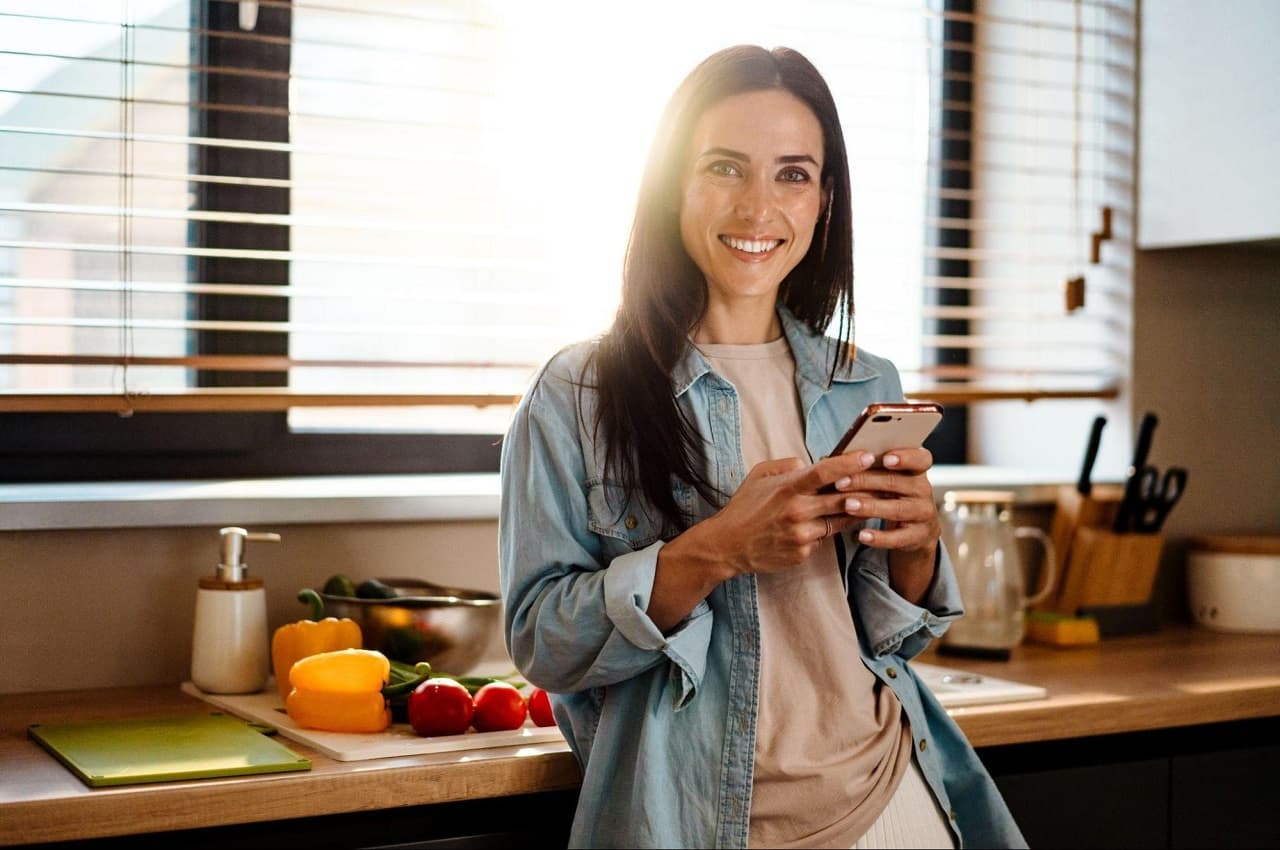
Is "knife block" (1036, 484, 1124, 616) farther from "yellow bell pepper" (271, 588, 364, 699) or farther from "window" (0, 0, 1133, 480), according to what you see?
"yellow bell pepper" (271, 588, 364, 699)

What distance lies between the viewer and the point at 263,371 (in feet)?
6.98

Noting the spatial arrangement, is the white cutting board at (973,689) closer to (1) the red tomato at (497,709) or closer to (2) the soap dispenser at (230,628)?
(1) the red tomato at (497,709)

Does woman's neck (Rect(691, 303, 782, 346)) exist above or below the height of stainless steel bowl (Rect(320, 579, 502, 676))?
above

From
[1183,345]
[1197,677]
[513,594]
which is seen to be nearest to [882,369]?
[513,594]

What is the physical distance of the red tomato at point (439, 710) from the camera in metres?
1.57

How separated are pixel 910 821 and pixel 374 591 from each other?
722 millimetres

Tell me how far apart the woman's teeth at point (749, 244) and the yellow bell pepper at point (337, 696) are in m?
0.60

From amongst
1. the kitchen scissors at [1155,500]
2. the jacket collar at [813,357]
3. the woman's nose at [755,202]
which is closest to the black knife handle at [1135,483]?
the kitchen scissors at [1155,500]

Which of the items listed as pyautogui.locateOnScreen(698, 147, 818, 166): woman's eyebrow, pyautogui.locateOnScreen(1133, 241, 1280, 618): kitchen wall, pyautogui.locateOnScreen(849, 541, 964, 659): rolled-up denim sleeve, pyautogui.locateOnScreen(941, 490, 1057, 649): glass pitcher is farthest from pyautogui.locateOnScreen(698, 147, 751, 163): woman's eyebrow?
pyautogui.locateOnScreen(1133, 241, 1280, 618): kitchen wall

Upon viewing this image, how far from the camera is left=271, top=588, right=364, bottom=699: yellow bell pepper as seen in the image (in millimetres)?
1729

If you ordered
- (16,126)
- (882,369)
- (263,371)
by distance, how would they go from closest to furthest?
(882,369) < (16,126) < (263,371)

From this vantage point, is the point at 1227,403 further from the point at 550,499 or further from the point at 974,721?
the point at 550,499

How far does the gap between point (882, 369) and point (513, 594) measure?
0.53 m

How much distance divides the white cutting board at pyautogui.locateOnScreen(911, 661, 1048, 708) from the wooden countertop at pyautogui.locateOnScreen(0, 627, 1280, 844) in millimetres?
19
